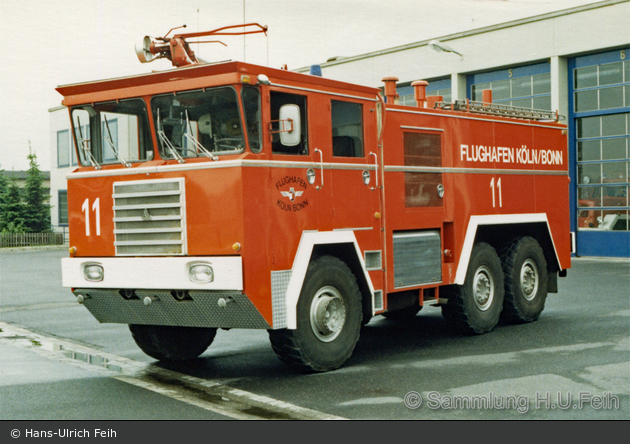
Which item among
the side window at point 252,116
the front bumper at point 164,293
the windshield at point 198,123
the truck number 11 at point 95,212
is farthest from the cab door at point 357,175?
the truck number 11 at point 95,212

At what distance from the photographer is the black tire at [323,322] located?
7645 mm

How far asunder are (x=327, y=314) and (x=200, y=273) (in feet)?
4.71

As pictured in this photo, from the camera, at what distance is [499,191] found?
10.6 metres

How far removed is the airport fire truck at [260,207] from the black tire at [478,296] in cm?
4

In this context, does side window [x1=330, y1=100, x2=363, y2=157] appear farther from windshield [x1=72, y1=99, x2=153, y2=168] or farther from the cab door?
windshield [x1=72, y1=99, x2=153, y2=168]

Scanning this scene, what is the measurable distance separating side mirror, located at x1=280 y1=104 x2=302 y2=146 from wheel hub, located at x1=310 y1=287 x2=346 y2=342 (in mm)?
1553

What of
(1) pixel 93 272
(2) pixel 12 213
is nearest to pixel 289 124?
(1) pixel 93 272

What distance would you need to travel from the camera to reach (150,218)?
7.58 metres

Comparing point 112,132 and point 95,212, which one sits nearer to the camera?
point 95,212

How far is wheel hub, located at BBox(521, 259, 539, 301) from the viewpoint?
11.1 metres

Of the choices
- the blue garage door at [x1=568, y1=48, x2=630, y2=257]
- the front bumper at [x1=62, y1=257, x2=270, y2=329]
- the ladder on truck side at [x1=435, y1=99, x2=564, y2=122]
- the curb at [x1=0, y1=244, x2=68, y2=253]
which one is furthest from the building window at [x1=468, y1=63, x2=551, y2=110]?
the curb at [x1=0, y1=244, x2=68, y2=253]

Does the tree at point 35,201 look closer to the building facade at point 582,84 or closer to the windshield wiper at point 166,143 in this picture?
the building facade at point 582,84

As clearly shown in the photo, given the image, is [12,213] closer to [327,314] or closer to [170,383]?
[170,383]

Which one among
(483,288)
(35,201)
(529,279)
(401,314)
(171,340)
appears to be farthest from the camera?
(35,201)
